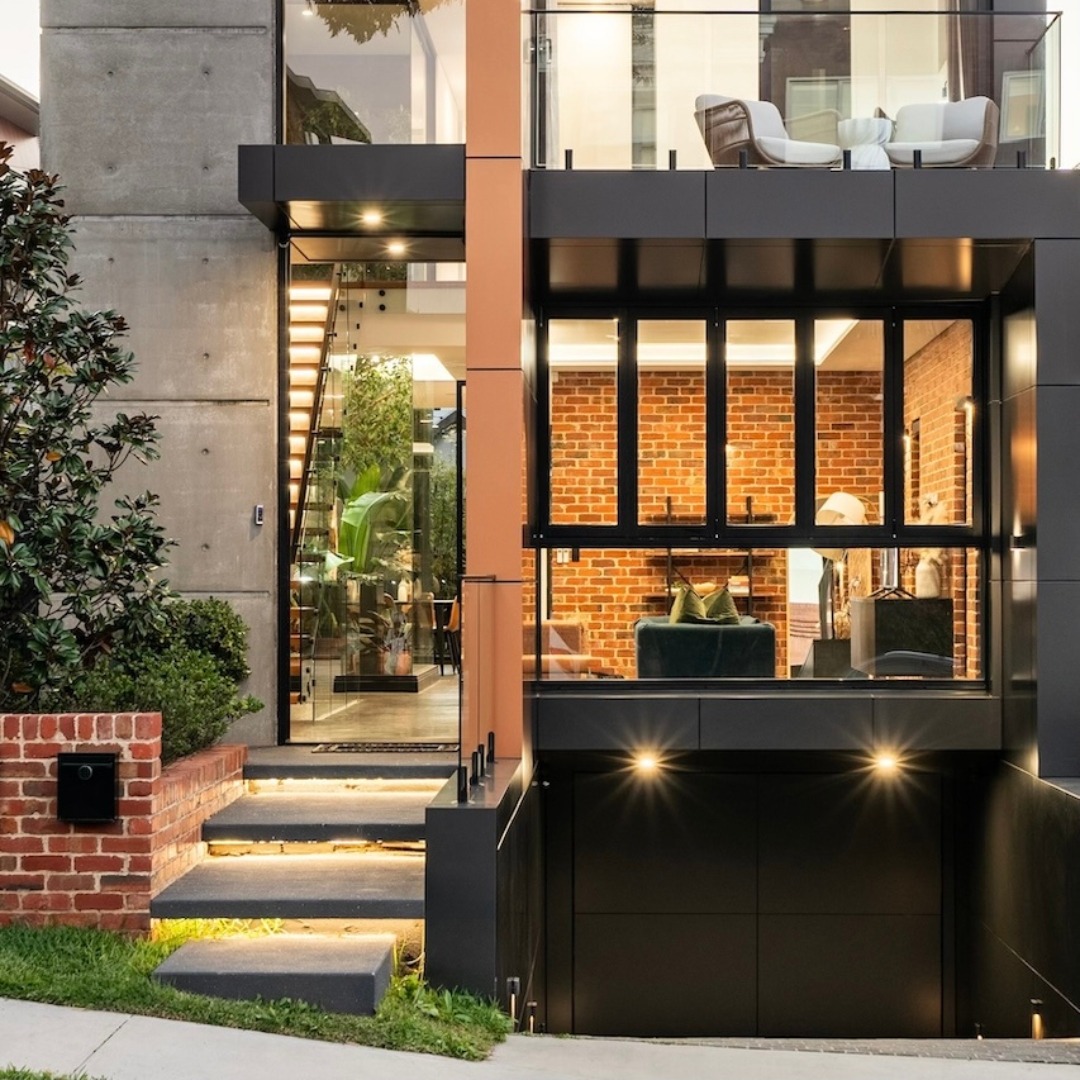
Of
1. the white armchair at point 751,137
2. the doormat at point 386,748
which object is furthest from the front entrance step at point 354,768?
the white armchair at point 751,137

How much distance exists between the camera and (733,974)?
982 cm

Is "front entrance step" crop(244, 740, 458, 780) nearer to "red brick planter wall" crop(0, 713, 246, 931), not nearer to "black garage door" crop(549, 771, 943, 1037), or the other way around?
"red brick planter wall" crop(0, 713, 246, 931)

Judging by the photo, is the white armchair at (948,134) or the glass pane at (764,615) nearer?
the white armchair at (948,134)

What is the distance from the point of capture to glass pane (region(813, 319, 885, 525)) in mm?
9211

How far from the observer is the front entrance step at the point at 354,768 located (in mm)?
7602

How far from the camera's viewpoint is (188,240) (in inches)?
344

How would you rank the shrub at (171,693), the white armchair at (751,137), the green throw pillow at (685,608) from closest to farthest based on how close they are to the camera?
1. the shrub at (171,693)
2. the white armchair at (751,137)
3. the green throw pillow at (685,608)

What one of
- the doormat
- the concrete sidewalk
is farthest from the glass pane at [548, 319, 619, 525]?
the concrete sidewalk

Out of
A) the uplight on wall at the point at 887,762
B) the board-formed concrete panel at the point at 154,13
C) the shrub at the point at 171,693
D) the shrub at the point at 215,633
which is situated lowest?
the uplight on wall at the point at 887,762

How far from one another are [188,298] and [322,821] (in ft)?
12.5

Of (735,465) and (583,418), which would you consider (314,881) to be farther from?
(735,465)

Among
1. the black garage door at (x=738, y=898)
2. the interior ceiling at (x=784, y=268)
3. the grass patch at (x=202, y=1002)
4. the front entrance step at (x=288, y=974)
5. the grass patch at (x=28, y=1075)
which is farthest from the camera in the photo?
the black garage door at (x=738, y=898)

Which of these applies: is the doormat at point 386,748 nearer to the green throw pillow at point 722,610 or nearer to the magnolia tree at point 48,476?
the magnolia tree at point 48,476

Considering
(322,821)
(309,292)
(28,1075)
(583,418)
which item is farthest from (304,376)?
(28,1075)
